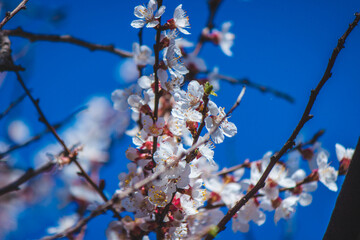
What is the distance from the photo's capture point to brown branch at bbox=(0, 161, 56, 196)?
3.37ft

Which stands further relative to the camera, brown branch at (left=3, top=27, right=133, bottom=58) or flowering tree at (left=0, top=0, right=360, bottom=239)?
brown branch at (left=3, top=27, right=133, bottom=58)

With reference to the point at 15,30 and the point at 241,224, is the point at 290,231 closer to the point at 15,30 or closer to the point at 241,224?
the point at 241,224

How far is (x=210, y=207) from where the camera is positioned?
4.60 feet

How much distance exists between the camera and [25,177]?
1159mm

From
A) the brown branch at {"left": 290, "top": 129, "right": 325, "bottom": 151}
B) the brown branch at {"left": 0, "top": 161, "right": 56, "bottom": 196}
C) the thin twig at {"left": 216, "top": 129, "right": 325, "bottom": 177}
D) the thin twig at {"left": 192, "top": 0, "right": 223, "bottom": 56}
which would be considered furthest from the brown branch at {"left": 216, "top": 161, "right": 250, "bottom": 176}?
the thin twig at {"left": 192, "top": 0, "right": 223, "bottom": 56}

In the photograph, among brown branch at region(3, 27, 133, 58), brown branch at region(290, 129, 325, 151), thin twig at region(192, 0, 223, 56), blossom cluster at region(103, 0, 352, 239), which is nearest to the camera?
blossom cluster at region(103, 0, 352, 239)

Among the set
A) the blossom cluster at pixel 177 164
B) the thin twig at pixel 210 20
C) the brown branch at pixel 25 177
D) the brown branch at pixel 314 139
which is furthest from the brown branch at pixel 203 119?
Answer: the thin twig at pixel 210 20

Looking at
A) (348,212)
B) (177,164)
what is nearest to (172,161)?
(177,164)

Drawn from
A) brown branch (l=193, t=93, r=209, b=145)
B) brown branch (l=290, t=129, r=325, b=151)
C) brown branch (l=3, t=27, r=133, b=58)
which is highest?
brown branch (l=3, t=27, r=133, b=58)

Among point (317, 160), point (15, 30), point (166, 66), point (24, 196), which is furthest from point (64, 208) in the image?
point (317, 160)

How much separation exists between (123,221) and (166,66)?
612mm

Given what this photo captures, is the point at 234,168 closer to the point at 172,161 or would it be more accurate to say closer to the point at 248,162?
the point at 248,162

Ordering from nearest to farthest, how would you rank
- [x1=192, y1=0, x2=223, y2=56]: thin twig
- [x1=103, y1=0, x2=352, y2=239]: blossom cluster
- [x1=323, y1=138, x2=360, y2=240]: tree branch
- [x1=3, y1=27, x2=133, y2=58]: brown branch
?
1. [x1=323, y1=138, x2=360, y2=240]: tree branch
2. [x1=103, y1=0, x2=352, y2=239]: blossom cluster
3. [x1=3, y1=27, x2=133, y2=58]: brown branch
4. [x1=192, y1=0, x2=223, y2=56]: thin twig

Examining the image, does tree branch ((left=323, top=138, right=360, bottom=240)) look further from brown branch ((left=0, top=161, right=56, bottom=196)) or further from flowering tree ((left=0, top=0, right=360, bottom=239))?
brown branch ((left=0, top=161, right=56, bottom=196))
